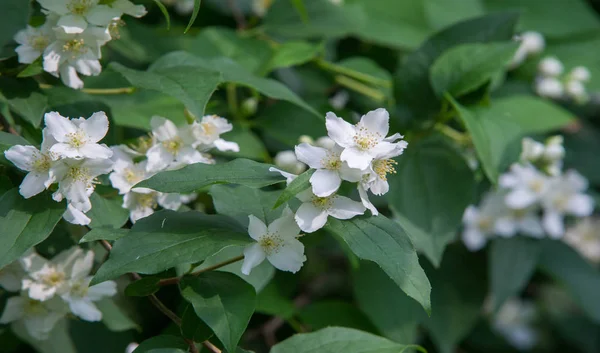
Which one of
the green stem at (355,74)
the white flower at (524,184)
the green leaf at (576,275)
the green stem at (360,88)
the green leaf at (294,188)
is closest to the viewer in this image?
the green leaf at (294,188)

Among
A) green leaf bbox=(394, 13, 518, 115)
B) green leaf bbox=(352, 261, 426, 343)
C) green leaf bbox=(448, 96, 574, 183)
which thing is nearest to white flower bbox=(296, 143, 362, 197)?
green leaf bbox=(448, 96, 574, 183)

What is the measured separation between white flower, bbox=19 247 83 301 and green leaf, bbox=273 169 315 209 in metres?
0.48

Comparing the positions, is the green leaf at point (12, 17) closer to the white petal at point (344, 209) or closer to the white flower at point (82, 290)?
the white flower at point (82, 290)

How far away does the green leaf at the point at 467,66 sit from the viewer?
5.14 feet

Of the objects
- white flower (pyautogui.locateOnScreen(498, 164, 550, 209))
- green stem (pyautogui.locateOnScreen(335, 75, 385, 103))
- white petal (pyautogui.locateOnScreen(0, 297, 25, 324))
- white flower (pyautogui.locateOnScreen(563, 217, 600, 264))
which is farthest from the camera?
white flower (pyautogui.locateOnScreen(563, 217, 600, 264))

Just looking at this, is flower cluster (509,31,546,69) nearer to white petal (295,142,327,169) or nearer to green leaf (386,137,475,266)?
green leaf (386,137,475,266)

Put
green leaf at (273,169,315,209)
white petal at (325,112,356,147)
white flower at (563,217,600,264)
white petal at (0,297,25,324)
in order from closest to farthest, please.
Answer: green leaf at (273,169,315,209) → white petal at (325,112,356,147) → white petal at (0,297,25,324) → white flower at (563,217,600,264)

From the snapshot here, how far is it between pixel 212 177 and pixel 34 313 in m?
0.51

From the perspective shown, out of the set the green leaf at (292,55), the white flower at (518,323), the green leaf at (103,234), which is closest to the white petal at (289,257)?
the green leaf at (103,234)

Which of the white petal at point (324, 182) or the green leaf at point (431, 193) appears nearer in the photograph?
the white petal at point (324, 182)

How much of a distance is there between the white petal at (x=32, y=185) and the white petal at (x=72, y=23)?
0.26m

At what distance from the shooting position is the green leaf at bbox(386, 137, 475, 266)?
1.53 meters

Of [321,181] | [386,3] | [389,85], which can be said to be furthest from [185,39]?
[321,181]

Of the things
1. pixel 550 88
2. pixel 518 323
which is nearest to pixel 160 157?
pixel 550 88
